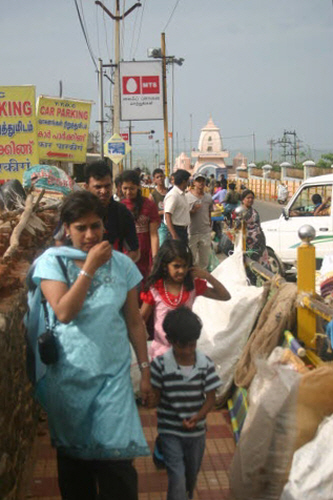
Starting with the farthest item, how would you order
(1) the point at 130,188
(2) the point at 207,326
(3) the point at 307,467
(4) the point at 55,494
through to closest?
(1) the point at 130,188 → (2) the point at 207,326 → (4) the point at 55,494 → (3) the point at 307,467

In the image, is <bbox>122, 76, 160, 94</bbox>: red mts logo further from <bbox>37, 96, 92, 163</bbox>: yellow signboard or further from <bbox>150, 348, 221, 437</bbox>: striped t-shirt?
<bbox>150, 348, 221, 437</bbox>: striped t-shirt

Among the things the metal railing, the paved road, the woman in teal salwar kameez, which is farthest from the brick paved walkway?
the paved road

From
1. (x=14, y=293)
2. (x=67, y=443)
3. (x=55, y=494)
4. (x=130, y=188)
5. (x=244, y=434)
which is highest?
(x=130, y=188)

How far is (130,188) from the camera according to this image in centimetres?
634

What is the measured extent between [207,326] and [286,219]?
6.88 m

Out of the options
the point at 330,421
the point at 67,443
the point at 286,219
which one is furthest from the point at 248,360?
the point at 286,219

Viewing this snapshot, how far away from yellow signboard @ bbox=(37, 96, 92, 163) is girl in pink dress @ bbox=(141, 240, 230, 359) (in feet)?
24.1

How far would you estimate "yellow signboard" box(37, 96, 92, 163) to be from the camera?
11.3 meters

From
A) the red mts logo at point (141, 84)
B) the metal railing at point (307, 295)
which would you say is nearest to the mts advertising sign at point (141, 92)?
the red mts logo at point (141, 84)

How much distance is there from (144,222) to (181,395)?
3263mm

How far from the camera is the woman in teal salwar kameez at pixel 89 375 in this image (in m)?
2.90

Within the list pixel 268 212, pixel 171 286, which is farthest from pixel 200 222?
pixel 268 212

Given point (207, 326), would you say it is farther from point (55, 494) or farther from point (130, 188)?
point (55, 494)

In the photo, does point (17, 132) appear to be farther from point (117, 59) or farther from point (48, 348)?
point (117, 59)
